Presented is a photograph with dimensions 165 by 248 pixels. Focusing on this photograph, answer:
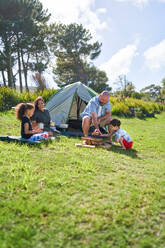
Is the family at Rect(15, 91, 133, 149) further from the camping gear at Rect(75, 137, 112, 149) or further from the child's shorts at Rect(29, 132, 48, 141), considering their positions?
the camping gear at Rect(75, 137, 112, 149)

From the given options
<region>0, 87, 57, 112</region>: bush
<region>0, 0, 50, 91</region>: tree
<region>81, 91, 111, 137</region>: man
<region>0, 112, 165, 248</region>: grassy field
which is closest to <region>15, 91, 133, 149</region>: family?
<region>81, 91, 111, 137</region>: man

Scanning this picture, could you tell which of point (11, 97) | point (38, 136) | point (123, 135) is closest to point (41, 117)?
point (38, 136)

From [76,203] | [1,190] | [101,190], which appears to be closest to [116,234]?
[76,203]

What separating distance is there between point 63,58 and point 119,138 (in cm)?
2406

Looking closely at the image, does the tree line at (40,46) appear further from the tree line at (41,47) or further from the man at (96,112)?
the man at (96,112)

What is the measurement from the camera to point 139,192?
1988 mm

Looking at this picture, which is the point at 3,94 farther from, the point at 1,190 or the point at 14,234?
the point at 14,234

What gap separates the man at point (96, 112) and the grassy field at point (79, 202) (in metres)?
1.46

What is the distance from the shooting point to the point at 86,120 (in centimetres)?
442

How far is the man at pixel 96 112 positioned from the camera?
174 inches

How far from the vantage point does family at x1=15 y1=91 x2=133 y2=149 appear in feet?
12.6

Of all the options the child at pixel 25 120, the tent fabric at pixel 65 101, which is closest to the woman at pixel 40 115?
the child at pixel 25 120

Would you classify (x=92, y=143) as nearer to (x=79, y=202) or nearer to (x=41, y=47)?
(x=79, y=202)

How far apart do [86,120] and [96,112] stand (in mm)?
371
